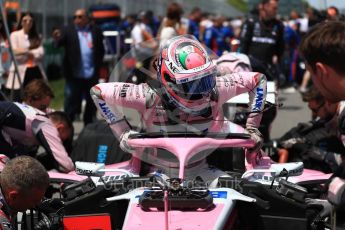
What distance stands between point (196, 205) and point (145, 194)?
0.28 meters

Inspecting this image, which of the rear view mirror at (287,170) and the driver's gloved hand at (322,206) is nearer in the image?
the driver's gloved hand at (322,206)

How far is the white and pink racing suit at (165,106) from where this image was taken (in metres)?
5.18

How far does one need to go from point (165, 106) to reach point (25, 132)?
54.0 inches

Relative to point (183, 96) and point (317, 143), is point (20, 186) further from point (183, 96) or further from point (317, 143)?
point (317, 143)

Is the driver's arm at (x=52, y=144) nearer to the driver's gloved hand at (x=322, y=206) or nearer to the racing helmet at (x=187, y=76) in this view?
the racing helmet at (x=187, y=76)

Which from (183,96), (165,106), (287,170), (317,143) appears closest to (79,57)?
(317,143)

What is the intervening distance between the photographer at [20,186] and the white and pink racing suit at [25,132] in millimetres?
1639

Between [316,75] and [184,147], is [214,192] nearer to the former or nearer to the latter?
[184,147]

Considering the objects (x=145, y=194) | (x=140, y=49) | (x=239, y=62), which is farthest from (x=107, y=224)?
(x=239, y=62)

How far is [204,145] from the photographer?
479cm

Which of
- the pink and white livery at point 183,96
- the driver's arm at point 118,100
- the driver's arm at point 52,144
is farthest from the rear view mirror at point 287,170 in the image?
the driver's arm at point 52,144

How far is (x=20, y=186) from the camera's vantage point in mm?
4270

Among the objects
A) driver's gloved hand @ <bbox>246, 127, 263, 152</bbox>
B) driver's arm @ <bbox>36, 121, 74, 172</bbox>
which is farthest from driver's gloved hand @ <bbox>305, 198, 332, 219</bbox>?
driver's arm @ <bbox>36, 121, 74, 172</bbox>

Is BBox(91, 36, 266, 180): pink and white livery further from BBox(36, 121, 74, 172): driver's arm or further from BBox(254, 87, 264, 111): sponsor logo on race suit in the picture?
BBox(36, 121, 74, 172): driver's arm
